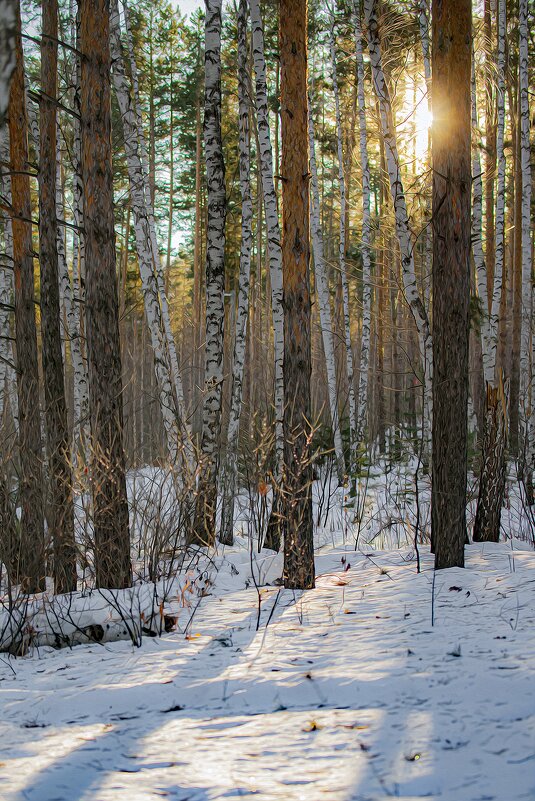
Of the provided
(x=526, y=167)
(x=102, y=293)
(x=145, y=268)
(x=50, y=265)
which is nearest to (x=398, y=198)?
(x=145, y=268)

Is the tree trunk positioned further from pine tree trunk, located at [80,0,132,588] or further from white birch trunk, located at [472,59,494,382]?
white birch trunk, located at [472,59,494,382]

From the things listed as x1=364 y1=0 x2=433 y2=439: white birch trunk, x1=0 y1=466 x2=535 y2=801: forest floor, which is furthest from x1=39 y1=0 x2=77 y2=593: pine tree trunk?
x1=364 y1=0 x2=433 y2=439: white birch trunk

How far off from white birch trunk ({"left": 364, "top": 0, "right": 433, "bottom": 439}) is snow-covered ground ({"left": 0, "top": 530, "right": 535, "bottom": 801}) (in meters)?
3.21

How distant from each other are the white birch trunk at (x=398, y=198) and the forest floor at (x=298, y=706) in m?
3.22

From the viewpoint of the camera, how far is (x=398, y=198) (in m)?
7.07

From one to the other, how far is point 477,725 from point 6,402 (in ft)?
16.6

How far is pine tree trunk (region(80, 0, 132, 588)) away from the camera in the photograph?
17.3ft

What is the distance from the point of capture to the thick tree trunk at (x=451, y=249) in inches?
201

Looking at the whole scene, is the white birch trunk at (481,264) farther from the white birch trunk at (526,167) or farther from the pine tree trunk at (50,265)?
the pine tree trunk at (50,265)

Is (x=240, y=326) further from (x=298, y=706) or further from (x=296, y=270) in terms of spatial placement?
(x=298, y=706)

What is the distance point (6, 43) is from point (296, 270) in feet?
13.4

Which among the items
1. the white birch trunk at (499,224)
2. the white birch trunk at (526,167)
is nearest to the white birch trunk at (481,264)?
the white birch trunk at (499,224)

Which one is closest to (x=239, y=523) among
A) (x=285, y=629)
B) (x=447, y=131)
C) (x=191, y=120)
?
(x=285, y=629)

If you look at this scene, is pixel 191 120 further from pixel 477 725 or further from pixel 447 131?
pixel 477 725
